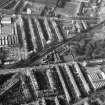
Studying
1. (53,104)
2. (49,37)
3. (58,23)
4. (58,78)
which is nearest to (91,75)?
(58,78)

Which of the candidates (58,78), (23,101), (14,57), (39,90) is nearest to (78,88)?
(58,78)

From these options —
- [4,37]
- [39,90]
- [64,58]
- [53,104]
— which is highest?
[4,37]

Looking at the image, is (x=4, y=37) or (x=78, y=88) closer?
(x=78, y=88)

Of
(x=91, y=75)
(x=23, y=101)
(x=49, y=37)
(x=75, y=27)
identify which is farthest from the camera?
(x=75, y=27)

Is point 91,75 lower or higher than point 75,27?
lower

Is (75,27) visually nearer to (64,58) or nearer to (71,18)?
(71,18)

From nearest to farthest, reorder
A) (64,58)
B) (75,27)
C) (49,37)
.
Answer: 1. (64,58)
2. (49,37)
3. (75,27)
